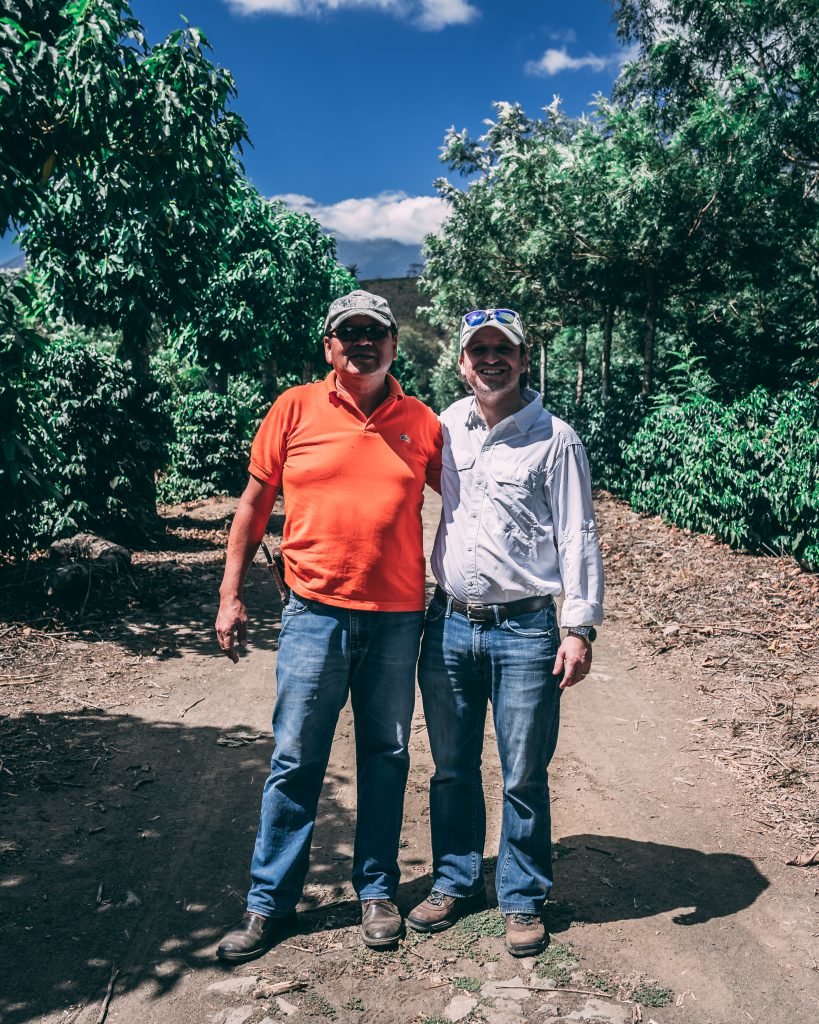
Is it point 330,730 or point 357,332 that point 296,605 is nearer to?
point 330,730

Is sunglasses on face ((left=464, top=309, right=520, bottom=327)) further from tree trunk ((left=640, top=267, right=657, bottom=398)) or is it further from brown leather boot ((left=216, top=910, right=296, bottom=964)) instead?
tree trunk ((left=640, top=267, right=657, bottom=398))

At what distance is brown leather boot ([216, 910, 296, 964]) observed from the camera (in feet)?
10.3

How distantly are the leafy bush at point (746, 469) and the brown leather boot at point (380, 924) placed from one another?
21.9ft

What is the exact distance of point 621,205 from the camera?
553 inches

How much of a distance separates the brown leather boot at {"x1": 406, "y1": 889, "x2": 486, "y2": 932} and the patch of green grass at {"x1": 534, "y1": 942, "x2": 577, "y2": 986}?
1.19 feet

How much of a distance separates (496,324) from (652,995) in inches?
93.8

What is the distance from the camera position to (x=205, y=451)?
60.0 ft

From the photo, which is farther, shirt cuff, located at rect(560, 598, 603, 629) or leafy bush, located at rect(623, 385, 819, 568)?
leafy bush, located at rect(623, 385, 819, 568)

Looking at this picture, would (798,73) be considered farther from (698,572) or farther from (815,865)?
(815,865)

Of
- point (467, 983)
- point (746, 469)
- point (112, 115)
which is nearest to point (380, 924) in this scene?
point (467, 983)

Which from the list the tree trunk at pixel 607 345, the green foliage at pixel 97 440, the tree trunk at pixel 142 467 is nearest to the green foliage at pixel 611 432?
the tree trunk at pixel 607 345

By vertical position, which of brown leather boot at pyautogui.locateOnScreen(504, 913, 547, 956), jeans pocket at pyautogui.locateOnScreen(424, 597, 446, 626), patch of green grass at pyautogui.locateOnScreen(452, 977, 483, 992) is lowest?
patch of green grass at pyautogui.locateOnScreen(452, 977, 483, 992)

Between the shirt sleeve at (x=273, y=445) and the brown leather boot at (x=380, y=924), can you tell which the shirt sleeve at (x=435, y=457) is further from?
Answer: the brown leather boot at (x=380, y=924)

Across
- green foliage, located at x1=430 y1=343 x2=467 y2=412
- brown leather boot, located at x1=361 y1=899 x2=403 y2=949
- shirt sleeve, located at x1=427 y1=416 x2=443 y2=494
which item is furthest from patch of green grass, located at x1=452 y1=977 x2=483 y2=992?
green foliage, located at x1=430 y1=343 x2=467 y2=412
